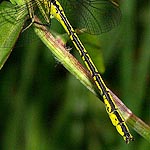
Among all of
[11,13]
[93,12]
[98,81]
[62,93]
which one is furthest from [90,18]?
[62,93]

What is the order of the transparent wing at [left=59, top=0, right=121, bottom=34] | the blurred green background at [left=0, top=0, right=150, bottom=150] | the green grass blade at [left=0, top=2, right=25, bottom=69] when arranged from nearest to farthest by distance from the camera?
the green grass blade at [left=0, top=2, right=25, bottom=69]
the transparent wing at [left=59, top=0, right=121, bottom=34]
the blurred green background at [left=0, top=0, right=150, bottom=150]

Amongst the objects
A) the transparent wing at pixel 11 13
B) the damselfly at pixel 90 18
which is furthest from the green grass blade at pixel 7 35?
the damselfly at pixel 90 18

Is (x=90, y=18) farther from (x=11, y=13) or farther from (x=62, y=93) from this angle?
(x=62, y=93)

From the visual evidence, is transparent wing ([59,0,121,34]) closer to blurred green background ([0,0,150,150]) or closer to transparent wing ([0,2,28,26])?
blurred green background ([0,0,150,150])

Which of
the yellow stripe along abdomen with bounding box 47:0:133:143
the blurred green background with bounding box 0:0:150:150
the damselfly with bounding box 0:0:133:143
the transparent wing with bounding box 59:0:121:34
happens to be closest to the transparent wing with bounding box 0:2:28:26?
the damselfly with bounding box 0:0:133:143

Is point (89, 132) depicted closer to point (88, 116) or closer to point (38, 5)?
point (88, 116)

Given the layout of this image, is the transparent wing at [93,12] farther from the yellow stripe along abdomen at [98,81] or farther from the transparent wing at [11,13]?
the transparent wing at [11,13]
